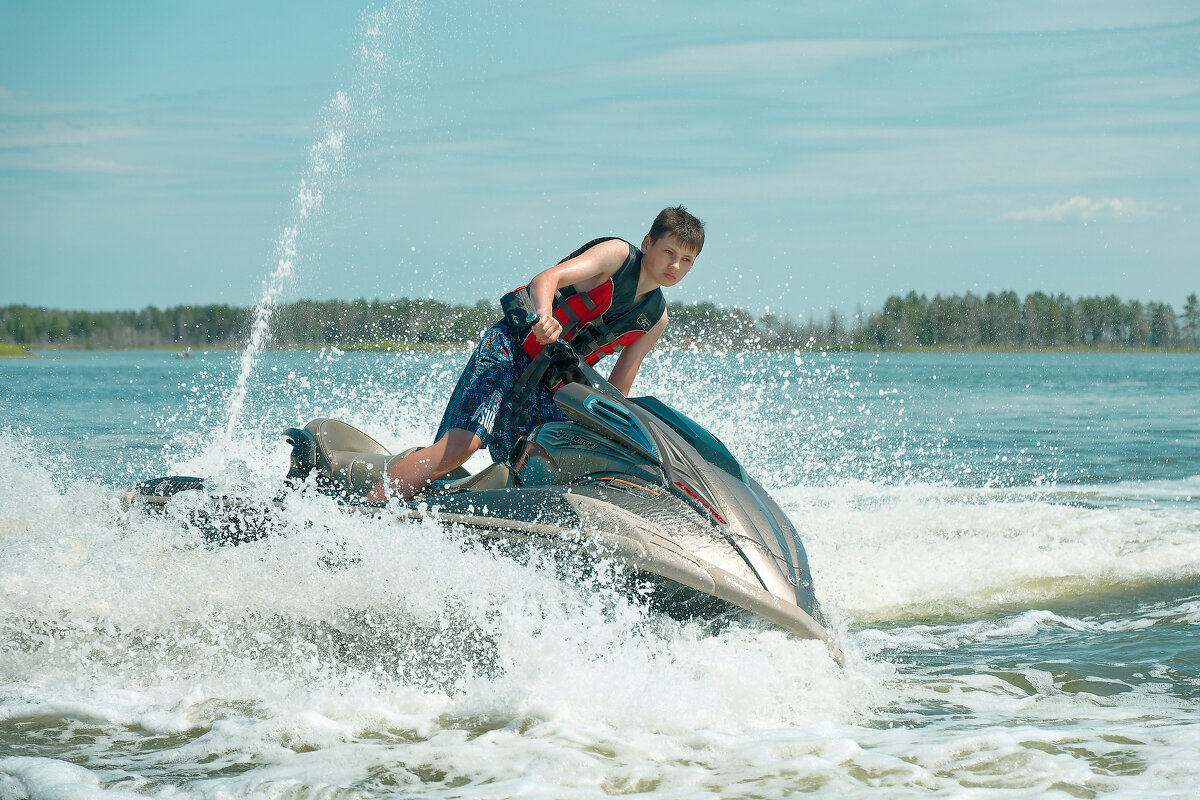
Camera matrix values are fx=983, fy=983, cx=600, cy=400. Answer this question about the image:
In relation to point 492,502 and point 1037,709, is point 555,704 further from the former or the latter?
point 1037,709

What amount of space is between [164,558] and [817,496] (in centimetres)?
563

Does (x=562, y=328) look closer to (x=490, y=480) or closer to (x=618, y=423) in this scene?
(x=618, y=423)

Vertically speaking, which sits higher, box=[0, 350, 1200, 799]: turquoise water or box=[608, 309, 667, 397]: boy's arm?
box=[608, 309, 667, 397]: boy's arm

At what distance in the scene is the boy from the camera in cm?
350

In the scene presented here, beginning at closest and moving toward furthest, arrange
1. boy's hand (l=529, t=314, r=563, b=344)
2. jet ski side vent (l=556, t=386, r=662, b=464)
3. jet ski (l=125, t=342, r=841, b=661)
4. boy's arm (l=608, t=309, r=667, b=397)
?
jet ski (l=125, t=342, r=841, b=661)
jet ski side vent (l=556, t=386, r=662, b=464)
boy's hand (l=529, t=314, r=563, b=344)
boy's arm (l=608, t=309, r=667, b=397)

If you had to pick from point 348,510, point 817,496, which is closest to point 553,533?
point 348,510

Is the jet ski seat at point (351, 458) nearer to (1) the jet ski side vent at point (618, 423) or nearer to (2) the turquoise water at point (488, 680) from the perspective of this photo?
(2) the turquoise water at point (488, 680)

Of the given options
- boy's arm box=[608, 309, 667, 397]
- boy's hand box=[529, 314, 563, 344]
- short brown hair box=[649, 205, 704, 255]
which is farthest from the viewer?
boy's arm box=[608, 309, 667, 397]

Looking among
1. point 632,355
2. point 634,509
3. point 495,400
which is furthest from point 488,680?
point 632,355

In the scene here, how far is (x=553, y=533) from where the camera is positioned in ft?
9.40

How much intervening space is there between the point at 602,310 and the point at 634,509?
101cm

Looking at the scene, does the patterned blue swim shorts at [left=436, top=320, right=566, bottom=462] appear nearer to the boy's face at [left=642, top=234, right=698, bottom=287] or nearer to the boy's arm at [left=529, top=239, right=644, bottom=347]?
the boy's arm at [left=529, top=239, right=644, bottom=347]

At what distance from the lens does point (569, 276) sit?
11.4 ft

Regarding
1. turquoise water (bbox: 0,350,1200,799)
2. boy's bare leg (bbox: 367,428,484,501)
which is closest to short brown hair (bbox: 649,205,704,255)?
boy's bare leg (bbox: 367,428,484,501)
